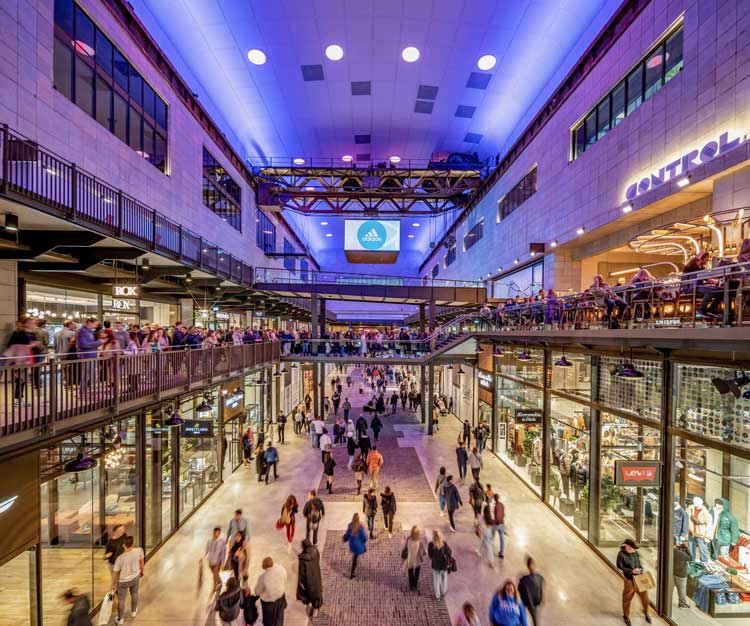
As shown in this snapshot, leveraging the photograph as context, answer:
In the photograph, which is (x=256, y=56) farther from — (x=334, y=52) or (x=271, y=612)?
(x=271, y=612)

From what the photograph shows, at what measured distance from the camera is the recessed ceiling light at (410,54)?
640 inches

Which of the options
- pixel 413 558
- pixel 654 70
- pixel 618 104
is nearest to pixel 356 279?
pixel 618 104

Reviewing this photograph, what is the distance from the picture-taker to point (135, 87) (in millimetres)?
12281

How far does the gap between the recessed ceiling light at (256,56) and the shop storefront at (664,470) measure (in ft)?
55.9

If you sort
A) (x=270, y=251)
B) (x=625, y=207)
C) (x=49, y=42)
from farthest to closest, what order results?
(x=270, y=251) < (x=625, y=207) < (x=49, y=42)

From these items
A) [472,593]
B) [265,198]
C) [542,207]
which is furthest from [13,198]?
[265,198]

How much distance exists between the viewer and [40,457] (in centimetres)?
578

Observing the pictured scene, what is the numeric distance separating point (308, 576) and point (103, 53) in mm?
13982


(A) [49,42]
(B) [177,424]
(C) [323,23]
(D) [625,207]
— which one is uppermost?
(C) [323,23]

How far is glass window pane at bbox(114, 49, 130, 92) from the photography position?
11328mm

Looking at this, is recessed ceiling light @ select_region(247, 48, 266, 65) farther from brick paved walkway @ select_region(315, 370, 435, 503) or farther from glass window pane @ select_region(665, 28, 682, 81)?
brick paved walkway @ select_region(315, 370, 435, 503)

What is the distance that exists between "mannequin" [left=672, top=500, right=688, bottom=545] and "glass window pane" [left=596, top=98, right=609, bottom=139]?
11277mm

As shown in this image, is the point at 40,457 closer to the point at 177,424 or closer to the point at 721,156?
the point at 177,424

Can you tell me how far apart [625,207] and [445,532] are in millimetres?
10149
